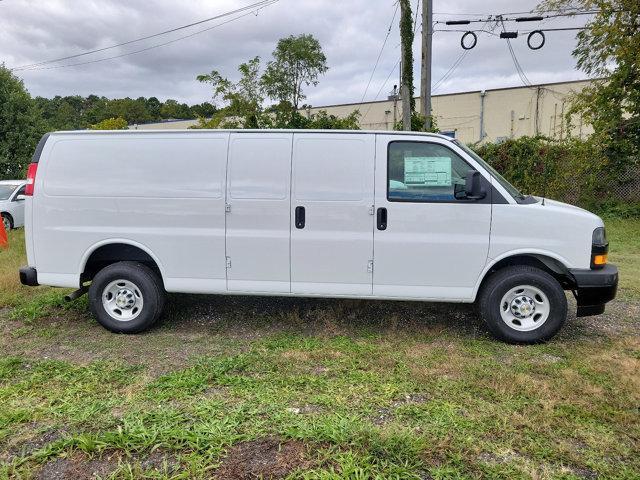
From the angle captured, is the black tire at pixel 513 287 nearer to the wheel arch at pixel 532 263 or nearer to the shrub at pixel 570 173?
the wheel arch at pixel 532 263

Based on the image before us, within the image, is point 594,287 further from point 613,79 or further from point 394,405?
point 613,79

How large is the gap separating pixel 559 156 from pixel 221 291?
11.7 metres

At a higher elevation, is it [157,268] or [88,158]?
[88,158]

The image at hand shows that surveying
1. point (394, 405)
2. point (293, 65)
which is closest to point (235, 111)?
point (293, 65)

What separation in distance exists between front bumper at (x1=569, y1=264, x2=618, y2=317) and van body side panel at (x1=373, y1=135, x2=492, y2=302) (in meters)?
0.92

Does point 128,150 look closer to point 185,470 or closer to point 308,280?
point 308,280

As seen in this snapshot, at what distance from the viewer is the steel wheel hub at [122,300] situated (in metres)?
5.09

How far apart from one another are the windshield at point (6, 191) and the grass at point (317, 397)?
10157 mm

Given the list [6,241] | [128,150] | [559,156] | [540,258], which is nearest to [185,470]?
[128,150]

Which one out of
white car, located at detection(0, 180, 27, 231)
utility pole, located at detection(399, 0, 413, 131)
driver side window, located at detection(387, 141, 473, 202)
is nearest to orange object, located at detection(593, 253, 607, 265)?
driver side window, located at detection(387, 141, 473, 202)

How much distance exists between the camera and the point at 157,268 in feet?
17.2

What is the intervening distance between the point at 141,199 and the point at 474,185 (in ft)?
10.9

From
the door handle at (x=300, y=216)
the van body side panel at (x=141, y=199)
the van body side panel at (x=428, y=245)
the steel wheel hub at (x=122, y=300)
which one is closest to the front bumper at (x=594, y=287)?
the van body side panel at (x=428, y=245)

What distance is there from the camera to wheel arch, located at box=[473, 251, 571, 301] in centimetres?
462
